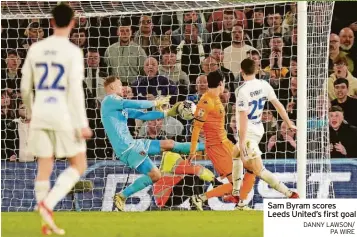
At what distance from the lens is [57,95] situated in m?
9.25

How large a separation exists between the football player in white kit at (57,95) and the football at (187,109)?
3463mm

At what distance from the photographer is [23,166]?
13375 mm

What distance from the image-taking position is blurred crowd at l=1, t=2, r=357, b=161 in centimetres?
1316

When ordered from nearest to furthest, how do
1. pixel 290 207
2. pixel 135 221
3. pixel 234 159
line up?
pixel 290 207, pixel 135 221, pixel 234 159

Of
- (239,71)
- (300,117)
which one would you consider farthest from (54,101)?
(239,71)

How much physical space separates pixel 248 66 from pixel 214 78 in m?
0.62

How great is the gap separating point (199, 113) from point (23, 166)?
1909mm

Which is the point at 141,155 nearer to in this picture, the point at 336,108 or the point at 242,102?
the point at 242,102


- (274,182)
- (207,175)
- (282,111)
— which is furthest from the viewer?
(207,175)

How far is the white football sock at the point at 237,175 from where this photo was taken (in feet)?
41.8

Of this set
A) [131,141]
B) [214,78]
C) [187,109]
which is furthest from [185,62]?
[131,141]

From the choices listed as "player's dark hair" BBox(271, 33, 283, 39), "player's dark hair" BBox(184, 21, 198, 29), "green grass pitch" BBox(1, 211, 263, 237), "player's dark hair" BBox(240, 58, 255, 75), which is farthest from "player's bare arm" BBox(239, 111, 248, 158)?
"player's dark hair" BBox(184, 21, 198, 29)

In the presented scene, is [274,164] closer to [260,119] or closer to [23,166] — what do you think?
[260,119]

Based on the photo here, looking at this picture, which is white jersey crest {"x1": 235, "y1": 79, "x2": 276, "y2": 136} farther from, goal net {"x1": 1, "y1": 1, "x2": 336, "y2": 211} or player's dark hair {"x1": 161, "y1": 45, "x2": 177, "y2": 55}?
player's dark hair {"x1": 161, "y1": 45, "x2": 177, "y2": 55}
